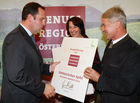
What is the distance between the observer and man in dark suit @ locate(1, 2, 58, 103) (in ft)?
5.57

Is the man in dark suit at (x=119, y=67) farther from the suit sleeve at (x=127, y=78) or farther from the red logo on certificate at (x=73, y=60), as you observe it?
the red logo on certificate at (x=73, y=60)

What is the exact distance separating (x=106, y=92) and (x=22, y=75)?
3.01ft

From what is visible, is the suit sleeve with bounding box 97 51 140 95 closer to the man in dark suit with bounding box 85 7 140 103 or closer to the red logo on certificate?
the man in dark suit with bounding box 85 7 140 103

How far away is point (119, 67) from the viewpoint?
1.65 metres

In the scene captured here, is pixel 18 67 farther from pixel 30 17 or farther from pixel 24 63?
pixel 30 17

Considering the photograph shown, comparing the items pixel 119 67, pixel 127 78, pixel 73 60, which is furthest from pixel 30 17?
pixel 127 78

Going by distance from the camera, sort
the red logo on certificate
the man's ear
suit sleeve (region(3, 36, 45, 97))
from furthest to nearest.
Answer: the red logo on certificate < the man's ear < suit sleeve (region(3, 36, 45, 97))

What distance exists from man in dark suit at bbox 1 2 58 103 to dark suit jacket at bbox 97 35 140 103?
2.27 ft

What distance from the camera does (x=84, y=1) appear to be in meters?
3.35

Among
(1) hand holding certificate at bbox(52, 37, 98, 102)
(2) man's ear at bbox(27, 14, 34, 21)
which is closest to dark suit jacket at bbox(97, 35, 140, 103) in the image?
(1) hand holding certificate at bbox(52, 37, 98, 102)

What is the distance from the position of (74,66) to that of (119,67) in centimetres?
60

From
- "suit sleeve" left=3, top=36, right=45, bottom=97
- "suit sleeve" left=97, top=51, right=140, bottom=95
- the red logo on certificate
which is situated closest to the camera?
"suit sleeve" left=97, top=51, right=140, bottom=95

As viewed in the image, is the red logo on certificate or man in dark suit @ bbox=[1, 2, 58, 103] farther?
the red logo on certificate

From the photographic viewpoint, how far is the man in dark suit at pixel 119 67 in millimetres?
1567
